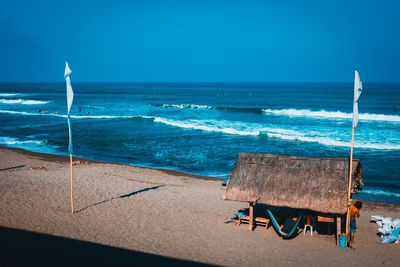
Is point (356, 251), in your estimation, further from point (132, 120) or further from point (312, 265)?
point (132, 120)

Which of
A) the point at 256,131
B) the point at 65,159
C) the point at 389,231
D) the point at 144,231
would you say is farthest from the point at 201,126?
the point at 389,231

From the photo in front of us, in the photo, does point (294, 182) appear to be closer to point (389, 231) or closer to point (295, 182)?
point (295, 182)

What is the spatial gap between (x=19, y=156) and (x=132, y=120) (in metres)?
20.4

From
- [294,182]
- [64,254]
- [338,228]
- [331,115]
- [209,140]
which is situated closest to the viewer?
[64,254]

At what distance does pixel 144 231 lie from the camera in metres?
11.2

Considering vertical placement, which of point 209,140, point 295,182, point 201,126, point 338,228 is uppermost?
point 295,182

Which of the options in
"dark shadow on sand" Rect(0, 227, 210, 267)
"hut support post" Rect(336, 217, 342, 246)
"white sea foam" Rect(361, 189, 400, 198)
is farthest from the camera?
"white sea foam" Rect(361, 189, 400, 198)

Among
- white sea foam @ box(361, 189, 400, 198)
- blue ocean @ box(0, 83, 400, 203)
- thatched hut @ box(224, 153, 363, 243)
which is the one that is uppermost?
thatched hut @ box(224, 153, 363, 243)

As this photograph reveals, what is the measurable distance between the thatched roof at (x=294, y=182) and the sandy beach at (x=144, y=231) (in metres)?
1.11

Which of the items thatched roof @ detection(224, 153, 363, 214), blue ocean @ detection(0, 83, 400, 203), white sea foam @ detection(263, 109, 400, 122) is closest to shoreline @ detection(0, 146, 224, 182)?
blue ocean @ detection(0, 83, 400, 203)

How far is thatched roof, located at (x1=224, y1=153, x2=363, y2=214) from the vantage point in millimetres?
10383

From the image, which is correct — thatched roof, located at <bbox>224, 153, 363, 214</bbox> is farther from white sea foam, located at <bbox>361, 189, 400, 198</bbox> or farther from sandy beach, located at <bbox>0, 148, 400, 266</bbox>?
white sea foam, located at <bbox>361, 189, 400, 198</bbox>

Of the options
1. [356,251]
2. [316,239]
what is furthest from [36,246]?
[356,251]

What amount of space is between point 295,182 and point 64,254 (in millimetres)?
6057
